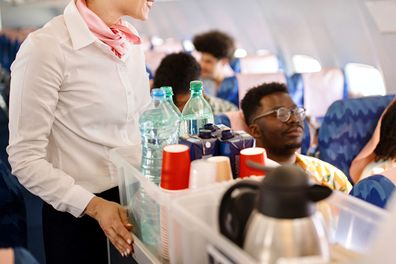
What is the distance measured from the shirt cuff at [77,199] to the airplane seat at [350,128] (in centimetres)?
175

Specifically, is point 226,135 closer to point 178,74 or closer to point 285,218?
point 285,218

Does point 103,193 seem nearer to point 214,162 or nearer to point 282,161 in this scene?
point 214,162

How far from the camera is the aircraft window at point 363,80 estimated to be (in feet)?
14.8

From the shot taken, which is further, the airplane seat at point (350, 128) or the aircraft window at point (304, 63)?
the aircraft window at point (304, 63)

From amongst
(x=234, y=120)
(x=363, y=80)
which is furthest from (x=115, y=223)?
(x=363, y=80)

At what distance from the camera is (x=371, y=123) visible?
2855 millimetres

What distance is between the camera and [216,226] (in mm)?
980

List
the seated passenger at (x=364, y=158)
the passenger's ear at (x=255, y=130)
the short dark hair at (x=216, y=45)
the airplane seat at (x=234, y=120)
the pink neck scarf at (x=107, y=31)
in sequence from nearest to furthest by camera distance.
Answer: the pink neck scarf at (x=107, y=31) → the passenger's ear at (x=255, y=130) → the airplane seat at (x=234, y=120) → the seated passenger at (x=364, y=158) → the short dark hair at (x=216, y=45)

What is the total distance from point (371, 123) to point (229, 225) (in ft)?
6.98

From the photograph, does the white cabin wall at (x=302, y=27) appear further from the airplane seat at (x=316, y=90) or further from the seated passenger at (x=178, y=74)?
the seated passenger at (x=178, y=74)

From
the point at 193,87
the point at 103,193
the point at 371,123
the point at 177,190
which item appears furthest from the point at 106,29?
the point at 371,123

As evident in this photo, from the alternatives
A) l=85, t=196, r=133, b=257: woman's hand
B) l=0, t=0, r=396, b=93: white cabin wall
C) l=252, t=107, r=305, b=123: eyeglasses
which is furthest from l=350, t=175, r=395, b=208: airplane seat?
l=0, t=0, r=396, b=93: white cabin wall

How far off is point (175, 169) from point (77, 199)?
16.4 inches

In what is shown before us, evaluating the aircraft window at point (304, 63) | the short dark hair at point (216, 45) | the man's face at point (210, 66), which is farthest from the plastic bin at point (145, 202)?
the aircraft window at point (304, 63)
